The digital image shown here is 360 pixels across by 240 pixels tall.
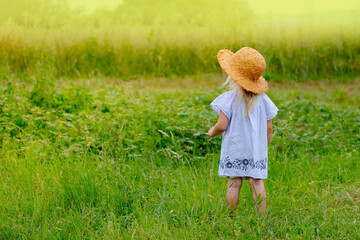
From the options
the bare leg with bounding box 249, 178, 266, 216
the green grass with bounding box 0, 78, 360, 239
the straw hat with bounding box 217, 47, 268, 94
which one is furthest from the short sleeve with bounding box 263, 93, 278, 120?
the green grass with bounding box 0, 78, 360, 239

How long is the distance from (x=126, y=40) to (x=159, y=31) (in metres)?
1.10

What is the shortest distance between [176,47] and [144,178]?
27.6ft

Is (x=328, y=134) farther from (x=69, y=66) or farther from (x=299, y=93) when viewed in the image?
(x=69, y=66)

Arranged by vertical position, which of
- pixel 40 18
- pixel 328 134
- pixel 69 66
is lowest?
pixel 328 134

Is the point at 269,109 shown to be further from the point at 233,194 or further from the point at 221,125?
the point at 233,194

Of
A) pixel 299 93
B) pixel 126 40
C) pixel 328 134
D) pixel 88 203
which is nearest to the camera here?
pixel 88 203

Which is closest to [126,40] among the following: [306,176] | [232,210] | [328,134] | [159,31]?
[159,31]

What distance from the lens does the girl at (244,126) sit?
3406mm

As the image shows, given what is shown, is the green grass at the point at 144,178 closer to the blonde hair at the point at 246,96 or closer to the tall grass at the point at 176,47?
the blonde hair at the point at 246,96

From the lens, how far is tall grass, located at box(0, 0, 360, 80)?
1118 centimetres

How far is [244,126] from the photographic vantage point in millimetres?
3406

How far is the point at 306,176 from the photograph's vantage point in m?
4.51

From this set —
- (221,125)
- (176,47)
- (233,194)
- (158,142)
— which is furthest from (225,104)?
(176,47)

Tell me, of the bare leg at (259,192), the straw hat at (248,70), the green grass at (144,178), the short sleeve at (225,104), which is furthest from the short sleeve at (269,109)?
the green grass at (144,178)
